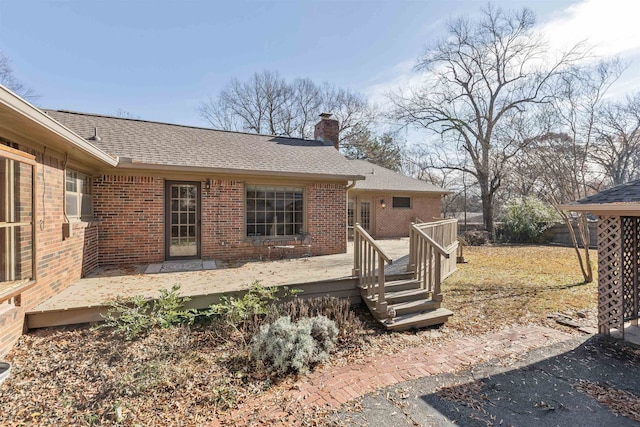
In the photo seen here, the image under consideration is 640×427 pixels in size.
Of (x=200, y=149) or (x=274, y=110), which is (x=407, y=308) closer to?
(x=200, y=149)

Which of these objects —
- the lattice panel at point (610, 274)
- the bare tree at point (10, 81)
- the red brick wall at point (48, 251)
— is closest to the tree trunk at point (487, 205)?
the lattice panel at point (610, 274)

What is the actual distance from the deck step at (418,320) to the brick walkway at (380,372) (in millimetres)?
470

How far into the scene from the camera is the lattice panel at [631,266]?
4608 mm

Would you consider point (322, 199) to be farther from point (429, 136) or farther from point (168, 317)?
point (429, 136)

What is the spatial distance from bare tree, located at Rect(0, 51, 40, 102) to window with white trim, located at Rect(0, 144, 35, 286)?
20.4 metres

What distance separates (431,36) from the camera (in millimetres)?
19922

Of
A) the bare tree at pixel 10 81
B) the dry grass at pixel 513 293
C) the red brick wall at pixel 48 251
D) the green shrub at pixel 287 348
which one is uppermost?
the bare tree at pixel 10 81

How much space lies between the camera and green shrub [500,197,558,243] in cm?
1591

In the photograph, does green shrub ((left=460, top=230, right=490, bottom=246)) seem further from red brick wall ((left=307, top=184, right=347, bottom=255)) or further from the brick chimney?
red brick wall ((left=307, top=184, right=347, bottom=255))

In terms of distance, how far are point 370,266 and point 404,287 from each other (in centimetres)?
86

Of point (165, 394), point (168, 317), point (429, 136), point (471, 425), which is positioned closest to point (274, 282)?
point (168, 317)

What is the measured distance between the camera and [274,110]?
25.1 meters

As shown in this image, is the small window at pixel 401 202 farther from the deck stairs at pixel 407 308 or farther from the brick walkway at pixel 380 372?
the brick walkway at pixel 380 372

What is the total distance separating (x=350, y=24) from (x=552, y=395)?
1107cm
